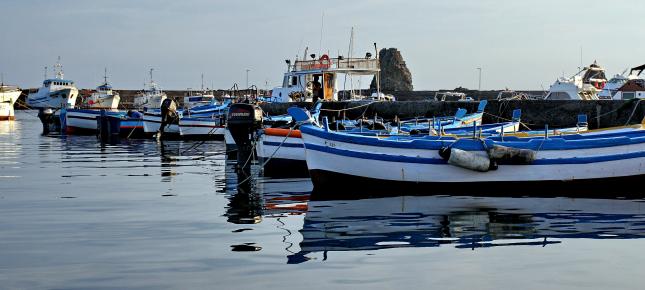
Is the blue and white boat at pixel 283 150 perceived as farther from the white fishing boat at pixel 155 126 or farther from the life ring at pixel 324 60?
the white fishing boat at pixel 155 126

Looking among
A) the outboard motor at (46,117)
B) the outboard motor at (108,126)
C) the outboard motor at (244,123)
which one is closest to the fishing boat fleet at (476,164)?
the outboard motor at (244,123)

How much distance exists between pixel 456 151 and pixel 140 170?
9665 millimetres

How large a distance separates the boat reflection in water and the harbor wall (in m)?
12.1

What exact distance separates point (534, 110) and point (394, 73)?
76292 mm

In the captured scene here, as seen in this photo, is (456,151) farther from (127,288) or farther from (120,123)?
(120,123)

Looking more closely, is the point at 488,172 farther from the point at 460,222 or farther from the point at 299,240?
the point at 299,240

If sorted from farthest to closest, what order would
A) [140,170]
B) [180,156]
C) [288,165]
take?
[180,156] < [140,170] < [288,165]

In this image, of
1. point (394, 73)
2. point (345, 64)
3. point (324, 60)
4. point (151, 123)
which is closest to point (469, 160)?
point (345, 64)

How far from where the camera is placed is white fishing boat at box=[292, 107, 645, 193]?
15.1 m

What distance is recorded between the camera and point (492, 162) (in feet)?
49.6

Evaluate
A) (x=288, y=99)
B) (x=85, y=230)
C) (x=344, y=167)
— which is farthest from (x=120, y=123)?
(x=85, y=230)

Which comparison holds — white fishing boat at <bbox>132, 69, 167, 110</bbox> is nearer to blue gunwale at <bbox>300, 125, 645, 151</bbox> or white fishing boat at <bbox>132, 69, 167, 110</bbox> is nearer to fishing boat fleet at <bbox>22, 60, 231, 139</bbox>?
fishing boat fleet at <bbox>22, 60, 231, 139</bbox>

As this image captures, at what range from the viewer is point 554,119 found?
3012cm

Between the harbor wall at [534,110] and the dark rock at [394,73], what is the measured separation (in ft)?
231
